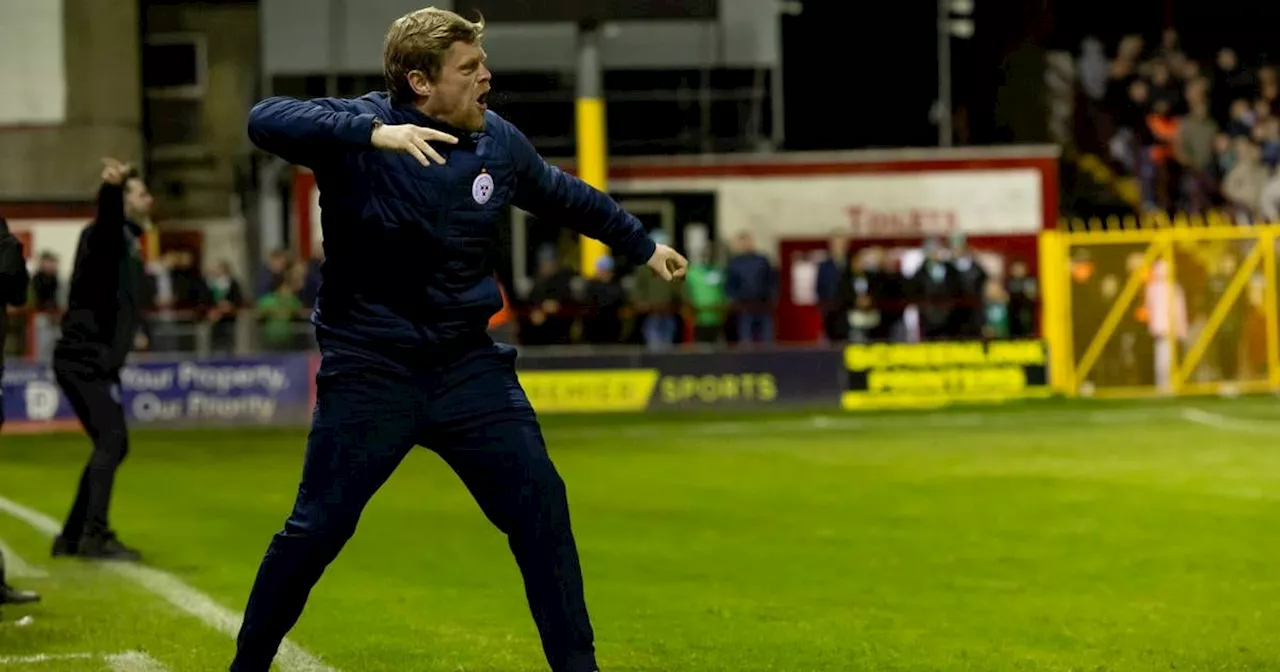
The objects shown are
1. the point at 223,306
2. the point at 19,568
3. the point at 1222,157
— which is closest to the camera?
the point at 19,568

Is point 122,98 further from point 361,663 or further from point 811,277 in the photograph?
point 361,663

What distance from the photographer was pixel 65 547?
457 inches

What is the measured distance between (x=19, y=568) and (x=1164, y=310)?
18060mm

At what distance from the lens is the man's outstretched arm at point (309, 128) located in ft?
19.4

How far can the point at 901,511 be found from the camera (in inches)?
534

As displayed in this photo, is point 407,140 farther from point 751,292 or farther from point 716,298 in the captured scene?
point 716,298

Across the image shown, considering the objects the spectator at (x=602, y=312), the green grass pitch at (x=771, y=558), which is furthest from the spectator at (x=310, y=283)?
the green grass pitch at (x=771, y=558)

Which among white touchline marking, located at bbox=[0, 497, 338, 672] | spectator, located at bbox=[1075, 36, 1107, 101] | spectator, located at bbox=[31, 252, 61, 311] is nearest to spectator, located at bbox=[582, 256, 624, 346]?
spectator, located at bbox=[31, 252, 61, 311]

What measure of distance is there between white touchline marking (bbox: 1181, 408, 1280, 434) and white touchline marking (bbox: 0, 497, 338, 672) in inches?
486

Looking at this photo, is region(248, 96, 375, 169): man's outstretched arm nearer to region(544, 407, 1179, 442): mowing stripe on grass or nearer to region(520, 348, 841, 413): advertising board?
region(544, 407, 1179, 442): mowing stripe on grass

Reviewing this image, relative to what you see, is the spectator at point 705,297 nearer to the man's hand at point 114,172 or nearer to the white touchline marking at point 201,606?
the white touchline marking at point 201,606

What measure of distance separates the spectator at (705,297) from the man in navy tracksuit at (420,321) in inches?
760

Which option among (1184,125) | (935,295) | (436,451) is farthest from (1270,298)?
(436,451)

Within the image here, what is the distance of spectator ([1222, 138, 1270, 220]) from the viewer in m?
30.3
